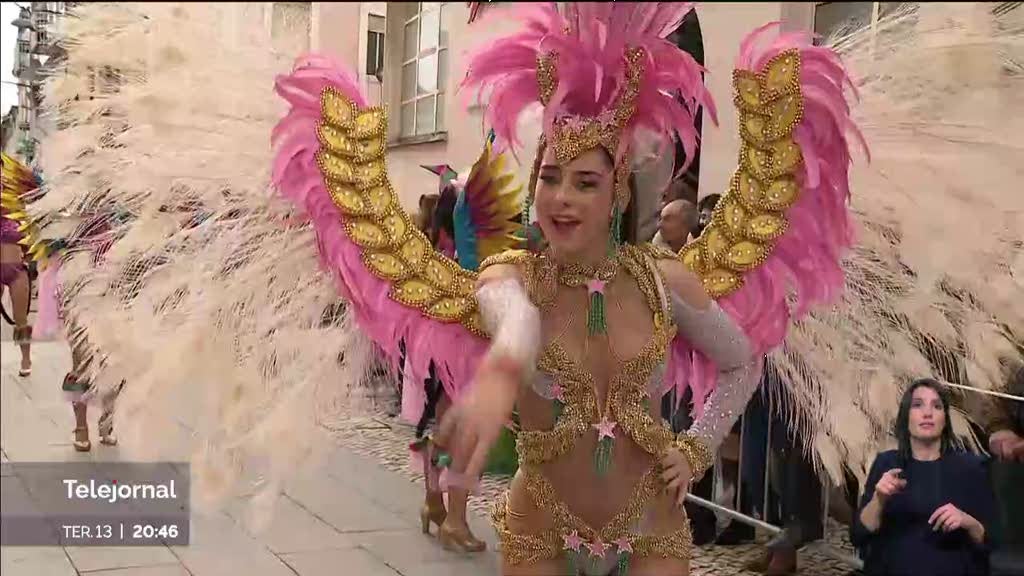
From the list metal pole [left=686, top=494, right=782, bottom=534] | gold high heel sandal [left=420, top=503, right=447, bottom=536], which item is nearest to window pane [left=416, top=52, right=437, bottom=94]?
gold high heel sandal [left=420, top=503, right=447, bottom=536]

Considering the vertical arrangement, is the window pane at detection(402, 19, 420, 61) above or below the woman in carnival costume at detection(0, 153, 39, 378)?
above

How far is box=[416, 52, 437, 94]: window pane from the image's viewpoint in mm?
1555

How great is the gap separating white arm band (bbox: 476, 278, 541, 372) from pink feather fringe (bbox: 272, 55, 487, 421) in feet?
0.28

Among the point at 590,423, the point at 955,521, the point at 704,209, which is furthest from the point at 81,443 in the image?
the point at 955,521

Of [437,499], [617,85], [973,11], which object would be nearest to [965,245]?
[973,11]

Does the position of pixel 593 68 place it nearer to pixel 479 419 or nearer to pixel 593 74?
pixel 593 74

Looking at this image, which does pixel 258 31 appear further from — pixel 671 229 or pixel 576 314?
pixel 671 229

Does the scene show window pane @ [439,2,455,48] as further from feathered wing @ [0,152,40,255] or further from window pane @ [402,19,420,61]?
feathered wing @ [0,152,40,255]

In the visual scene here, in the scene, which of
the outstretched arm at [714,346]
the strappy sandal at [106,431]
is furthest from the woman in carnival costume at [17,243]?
the outstretched arm at [714,346]

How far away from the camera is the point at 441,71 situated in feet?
5.08

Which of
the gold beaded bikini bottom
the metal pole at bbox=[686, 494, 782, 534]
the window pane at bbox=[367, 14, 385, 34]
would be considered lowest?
the metal pole at bbox=[686, 494, 782, 534]

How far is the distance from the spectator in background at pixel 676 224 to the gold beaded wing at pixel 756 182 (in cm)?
67

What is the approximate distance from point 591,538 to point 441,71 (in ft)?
2.76

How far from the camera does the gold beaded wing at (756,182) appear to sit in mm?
1182
